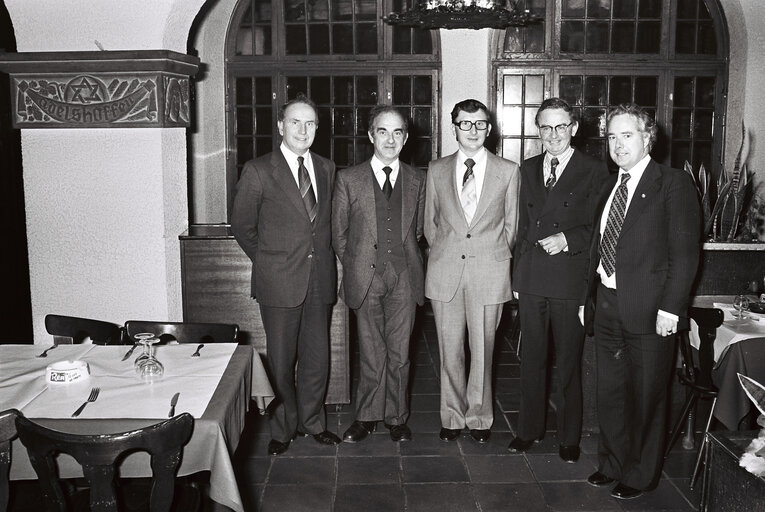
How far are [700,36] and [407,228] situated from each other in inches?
208

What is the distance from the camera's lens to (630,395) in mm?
3389

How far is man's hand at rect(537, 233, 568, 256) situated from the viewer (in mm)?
3588

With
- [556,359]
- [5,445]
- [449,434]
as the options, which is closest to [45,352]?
[5,445]

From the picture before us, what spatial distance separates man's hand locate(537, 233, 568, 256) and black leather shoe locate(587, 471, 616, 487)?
1.13 metres

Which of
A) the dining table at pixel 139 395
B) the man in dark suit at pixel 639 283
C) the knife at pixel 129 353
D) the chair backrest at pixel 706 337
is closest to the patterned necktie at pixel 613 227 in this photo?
the man in dark suit at pixel 639 283

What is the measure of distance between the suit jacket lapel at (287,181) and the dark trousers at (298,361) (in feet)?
1.35

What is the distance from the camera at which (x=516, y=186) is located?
3.86 metres

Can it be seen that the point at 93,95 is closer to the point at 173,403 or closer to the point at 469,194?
the point at 469,194

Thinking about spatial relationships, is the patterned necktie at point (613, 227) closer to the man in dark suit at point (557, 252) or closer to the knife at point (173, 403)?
the man in dark suit at point (557, 252)

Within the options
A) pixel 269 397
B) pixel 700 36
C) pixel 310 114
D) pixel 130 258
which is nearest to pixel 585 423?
pixel 269 397

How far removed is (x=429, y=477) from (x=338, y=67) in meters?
5.04

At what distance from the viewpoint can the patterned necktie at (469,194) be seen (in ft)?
12.6

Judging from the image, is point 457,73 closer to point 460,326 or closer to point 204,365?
point 460,326

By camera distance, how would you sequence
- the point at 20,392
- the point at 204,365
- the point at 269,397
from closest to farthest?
the point at 20,392
the point at 204,365
the point at 269,397
